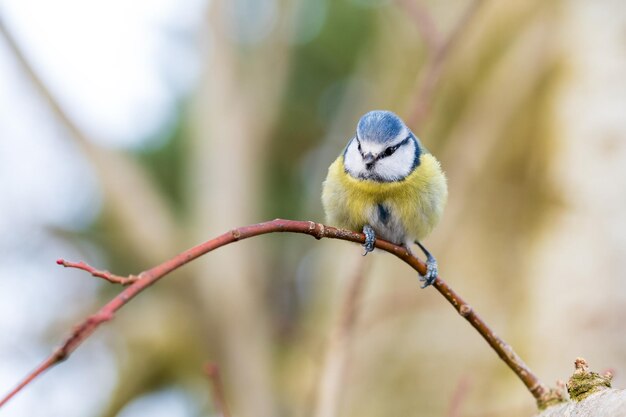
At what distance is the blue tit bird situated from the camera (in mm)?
1604

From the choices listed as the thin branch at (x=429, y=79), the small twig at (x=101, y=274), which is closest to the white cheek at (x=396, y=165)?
the thin branch at (x=429, y=79)

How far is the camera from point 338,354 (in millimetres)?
1936

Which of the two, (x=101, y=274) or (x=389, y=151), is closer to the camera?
(x=101, y=274)

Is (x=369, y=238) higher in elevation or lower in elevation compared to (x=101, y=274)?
higher

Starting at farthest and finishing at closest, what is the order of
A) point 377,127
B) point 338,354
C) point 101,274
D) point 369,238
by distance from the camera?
point 338,354 → point 377,127 → point 369,238 → point 101,274

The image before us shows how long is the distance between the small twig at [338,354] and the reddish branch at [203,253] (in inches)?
25.2

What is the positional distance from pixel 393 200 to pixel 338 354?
0.51 meters

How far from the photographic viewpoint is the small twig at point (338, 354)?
1.88 meters

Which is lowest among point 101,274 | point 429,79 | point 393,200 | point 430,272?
point 101,274

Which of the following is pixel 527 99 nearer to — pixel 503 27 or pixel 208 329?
pixel 503 27

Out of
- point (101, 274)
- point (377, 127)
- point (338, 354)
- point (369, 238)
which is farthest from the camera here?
point (338, 354)

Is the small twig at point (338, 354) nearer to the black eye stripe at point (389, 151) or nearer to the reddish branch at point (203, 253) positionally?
the black eye stripe at point (389, 151)

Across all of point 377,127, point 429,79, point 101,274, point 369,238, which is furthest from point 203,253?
point 429,79

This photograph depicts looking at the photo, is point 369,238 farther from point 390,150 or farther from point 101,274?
point 101,274
